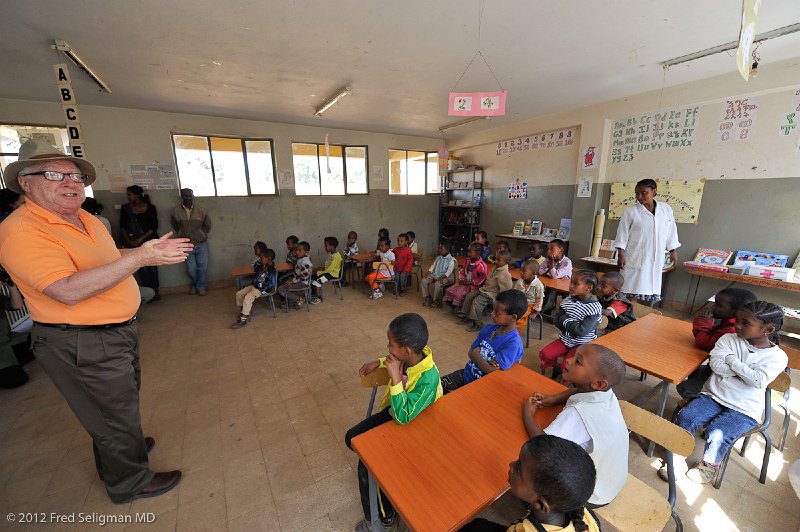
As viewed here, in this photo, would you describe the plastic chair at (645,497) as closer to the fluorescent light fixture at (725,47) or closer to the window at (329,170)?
the fluorescent light fixture at (725,47)

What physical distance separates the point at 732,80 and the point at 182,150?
26.6ft

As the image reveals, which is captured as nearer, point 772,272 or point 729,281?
point 772,272

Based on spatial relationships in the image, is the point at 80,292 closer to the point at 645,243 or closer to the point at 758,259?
the point at 645,243

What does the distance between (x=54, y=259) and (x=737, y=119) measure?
250 inches

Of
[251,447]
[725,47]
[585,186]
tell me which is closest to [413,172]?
[585,186]

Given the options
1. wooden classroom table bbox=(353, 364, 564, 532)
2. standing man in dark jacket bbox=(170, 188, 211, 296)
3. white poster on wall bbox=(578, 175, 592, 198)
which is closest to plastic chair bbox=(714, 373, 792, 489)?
wooden classroom table bbox=(353, 364, 564, 532)

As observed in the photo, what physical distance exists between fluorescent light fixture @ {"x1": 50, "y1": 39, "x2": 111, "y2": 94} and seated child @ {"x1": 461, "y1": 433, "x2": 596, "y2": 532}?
4.64m

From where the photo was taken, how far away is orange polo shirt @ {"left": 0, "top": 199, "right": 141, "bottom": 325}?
1301 mm

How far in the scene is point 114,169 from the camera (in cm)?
510

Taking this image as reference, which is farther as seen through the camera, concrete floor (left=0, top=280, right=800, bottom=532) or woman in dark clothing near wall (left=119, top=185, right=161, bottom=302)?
woman in dark clothing near wall (left=119, top=185, right=161, bottom=302)

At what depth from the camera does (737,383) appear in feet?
6.14

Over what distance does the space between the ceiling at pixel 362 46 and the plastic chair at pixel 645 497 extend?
9.14 ft

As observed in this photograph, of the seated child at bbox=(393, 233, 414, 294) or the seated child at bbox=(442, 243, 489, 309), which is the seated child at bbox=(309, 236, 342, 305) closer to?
the seated child at bbox=(393, 233, 414, 294)

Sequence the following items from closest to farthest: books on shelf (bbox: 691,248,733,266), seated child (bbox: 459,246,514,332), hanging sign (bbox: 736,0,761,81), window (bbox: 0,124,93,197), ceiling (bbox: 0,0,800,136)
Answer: hanging sign (bbox: 736,0,761,81) → ceiling (bbox: 0,0,800,136) → seated child (bbox: 459,246,514,332) → books on shelf (bbox: 691,248,733,266) → window (bbox: 0,124,93,197)
